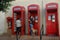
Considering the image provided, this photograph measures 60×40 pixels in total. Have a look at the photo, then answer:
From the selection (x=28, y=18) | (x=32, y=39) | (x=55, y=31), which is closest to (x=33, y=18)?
(x=28, y=18)

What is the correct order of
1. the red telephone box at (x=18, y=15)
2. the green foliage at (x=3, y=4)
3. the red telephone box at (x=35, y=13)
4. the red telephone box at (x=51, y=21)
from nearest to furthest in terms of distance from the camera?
1. the green foliage at (x=3, y=4)
2. the red telephone box at (x=51, y=21)
3. the red telephone box at (x=35, y=13)
4. the red telephone box at (x=18, y=15)

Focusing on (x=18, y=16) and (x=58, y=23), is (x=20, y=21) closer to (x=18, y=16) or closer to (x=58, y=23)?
(x=18, y=16)

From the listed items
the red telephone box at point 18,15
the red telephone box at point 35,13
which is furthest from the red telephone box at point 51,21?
the red telephone box at point 18,15

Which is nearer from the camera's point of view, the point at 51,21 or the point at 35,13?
the point at 51,21

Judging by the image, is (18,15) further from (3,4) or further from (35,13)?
(3,4)

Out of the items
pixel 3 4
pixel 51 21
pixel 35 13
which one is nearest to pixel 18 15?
pixel 35 13

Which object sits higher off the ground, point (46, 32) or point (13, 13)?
point (13, 13)

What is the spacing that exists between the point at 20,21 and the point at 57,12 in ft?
12.2

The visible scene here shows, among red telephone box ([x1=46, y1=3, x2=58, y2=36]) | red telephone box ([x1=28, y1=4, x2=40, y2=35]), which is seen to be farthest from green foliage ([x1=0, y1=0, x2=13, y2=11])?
red telephone box ([x1=28, y1=4, x2=40, y2=35])

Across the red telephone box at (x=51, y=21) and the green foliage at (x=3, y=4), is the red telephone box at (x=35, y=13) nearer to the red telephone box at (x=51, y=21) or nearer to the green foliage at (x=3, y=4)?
the red telephone box at (x=51, y=21)

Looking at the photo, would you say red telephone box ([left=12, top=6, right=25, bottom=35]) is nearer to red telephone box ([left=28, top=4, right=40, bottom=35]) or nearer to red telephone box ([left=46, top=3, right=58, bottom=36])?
red telephone box ([left=28, top=4, right=40, bottom=35])

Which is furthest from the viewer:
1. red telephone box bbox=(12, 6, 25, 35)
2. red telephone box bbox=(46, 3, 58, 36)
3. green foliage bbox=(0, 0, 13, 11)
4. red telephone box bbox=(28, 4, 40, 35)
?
red telephone box bbox=(12, 6, 25, 35)

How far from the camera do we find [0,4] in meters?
14.2

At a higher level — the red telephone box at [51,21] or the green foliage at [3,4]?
the green foliage at [3,4]
